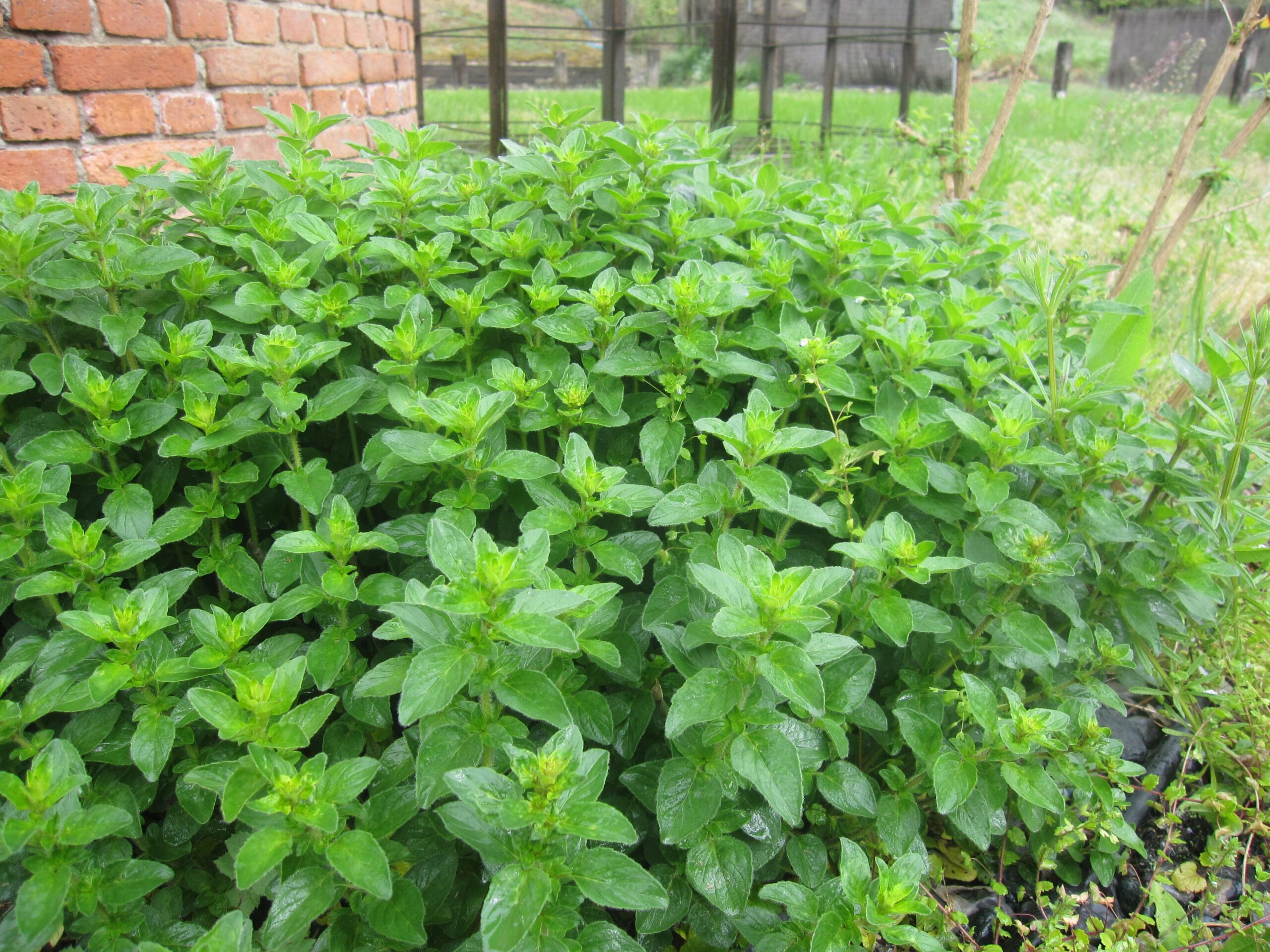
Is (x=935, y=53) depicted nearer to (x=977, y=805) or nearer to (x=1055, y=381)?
(x=1055, y=381)

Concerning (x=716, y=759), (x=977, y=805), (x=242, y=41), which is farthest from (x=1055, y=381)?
(x=242, y=41)

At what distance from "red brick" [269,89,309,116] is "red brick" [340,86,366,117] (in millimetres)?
295

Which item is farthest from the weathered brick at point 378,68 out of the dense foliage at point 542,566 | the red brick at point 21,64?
the dense foliage at point 542,566

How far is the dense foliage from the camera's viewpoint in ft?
3.40

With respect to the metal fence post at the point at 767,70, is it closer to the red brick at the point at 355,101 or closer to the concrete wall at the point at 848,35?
the concrete wall at the point at 848,35

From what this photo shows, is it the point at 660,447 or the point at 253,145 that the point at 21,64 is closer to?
the point at 253,145

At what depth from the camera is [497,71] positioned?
623cm

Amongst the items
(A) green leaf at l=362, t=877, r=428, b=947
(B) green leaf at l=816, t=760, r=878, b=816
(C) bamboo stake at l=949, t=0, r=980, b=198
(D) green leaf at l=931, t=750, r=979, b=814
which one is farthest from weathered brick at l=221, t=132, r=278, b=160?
(D) green leaf at l=931, t=750, r=979, b=814

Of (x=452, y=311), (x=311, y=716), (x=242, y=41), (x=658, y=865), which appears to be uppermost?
(x=242, y=41)

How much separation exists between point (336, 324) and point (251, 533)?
0.42 metres

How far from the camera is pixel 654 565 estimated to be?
1511mm

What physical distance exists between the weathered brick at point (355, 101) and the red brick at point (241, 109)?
54cm

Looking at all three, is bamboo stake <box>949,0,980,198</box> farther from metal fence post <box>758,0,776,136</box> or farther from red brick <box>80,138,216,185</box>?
metal fence post <box>758,0,776,136</box>

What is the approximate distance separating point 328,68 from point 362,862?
3.25 meters
